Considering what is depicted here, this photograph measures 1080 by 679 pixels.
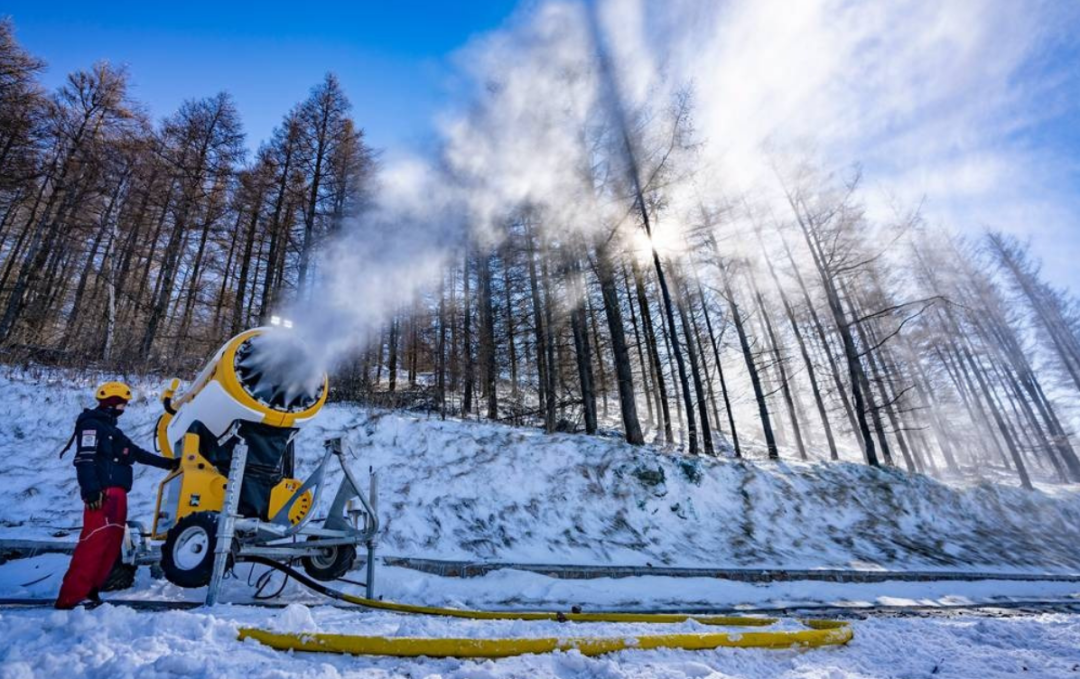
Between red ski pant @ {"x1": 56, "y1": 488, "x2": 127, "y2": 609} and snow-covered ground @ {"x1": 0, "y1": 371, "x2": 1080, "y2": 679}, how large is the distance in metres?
0.24

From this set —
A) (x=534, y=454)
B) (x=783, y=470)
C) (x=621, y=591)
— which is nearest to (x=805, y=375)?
(x=783, y=470)

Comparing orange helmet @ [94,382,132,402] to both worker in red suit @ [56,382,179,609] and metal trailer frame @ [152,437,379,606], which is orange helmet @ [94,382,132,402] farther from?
metal trailer frame @ [152,437,379,606]

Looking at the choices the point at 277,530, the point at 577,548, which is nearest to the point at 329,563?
the point at 277,530

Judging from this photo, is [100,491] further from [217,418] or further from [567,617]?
[567,617]

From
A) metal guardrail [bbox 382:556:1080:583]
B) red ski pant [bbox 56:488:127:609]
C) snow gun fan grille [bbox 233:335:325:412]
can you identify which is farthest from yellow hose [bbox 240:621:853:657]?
metal guardrail [bbox 382:556:1080:583]

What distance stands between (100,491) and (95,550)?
21.7 inches

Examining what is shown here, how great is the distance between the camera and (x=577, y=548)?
8430 millimetres

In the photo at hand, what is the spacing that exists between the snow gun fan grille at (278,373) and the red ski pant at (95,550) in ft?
5.20

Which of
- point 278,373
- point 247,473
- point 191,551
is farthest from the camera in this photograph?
point 278,373

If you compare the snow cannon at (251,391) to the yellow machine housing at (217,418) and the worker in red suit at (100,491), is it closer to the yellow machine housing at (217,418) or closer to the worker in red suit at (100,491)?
the yellow machine housing at (217,418)

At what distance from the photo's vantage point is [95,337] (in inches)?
558

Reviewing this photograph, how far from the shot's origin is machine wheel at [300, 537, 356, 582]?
543 centimetres

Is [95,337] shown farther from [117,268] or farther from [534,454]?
[534,454]

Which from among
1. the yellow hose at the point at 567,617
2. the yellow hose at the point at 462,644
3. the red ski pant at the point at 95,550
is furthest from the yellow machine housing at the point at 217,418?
the yellow hose at the point at 462,644
